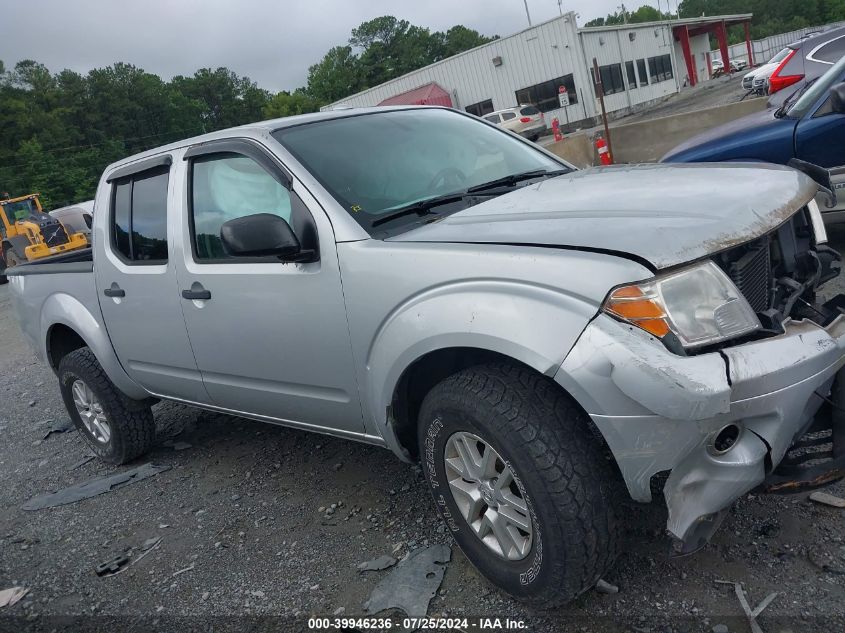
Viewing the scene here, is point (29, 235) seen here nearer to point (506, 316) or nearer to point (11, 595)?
point (11, 595)

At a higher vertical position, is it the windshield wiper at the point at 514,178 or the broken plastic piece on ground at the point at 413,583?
the windshield wiper at the point at 514,178

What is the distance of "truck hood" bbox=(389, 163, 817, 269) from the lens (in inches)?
85.0

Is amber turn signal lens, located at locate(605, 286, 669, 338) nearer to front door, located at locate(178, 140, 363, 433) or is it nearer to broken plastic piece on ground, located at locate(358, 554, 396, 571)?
front door, located at locate(178, 140, 363, 433)

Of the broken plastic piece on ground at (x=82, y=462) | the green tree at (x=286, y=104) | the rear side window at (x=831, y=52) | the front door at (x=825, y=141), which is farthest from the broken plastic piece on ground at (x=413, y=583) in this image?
the green tree at (x=286, y=104)

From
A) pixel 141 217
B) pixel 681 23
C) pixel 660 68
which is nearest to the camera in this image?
pixel 141 217

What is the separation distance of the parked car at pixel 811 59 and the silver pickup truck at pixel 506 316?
5847 mm

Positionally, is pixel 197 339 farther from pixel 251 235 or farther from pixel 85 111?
pixel 85 111

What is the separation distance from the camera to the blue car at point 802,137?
5.44 meters

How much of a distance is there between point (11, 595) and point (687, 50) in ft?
182

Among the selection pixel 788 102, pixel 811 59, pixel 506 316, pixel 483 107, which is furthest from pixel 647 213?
pixel 483 107

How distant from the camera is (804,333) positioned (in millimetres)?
2100

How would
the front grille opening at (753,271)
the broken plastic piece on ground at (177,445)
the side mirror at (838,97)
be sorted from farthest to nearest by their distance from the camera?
the side mirror at (838,97) < the broken plastic piece on ground at (177,445) < the front grille opening at (753,271)

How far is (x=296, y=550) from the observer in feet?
10.8

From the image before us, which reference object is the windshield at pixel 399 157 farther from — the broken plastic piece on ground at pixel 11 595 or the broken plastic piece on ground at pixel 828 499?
the broken plastic piece on ground at pixel 11 595
